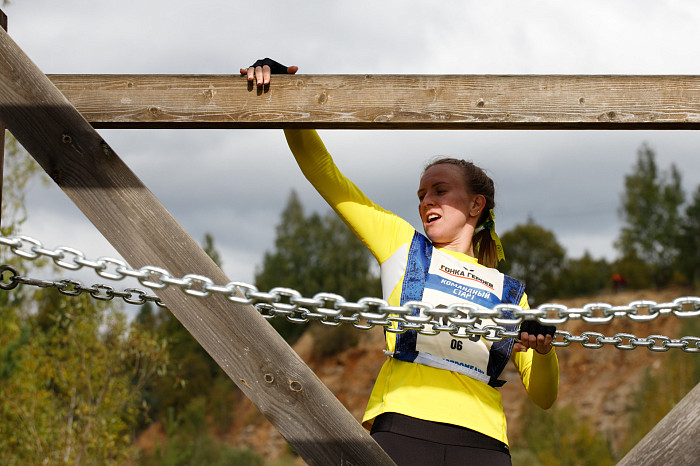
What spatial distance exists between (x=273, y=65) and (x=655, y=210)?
3759 cm

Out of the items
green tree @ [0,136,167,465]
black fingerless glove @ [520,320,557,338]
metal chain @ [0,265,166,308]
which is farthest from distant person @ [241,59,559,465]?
green tree @ [0,136,167,465]

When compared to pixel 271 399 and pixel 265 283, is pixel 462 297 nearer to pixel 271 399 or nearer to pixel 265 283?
pixel 271 399

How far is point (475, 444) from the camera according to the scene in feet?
7.27

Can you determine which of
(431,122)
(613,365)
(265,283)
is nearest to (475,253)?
(431,122)

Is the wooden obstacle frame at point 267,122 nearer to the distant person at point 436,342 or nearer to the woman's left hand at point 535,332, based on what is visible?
the distant person at point 436,342

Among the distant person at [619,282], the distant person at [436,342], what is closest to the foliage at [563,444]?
the distant person at [436,342]

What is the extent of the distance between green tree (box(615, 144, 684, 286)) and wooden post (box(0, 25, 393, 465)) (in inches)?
1486

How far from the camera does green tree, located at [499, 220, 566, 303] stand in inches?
1495

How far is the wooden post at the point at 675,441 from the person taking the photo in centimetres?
168

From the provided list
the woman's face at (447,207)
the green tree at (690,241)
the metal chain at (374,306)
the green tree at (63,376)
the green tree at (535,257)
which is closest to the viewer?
the metal chain at (374,306)

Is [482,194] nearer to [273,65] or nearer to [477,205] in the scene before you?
[477,205]

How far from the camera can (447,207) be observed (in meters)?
2.64

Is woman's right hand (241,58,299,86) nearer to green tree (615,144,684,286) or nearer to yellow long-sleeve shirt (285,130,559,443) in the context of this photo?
yellow long-sleeve shirt (285,130,559,443)

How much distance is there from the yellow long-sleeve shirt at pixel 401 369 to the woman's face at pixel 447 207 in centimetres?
10
